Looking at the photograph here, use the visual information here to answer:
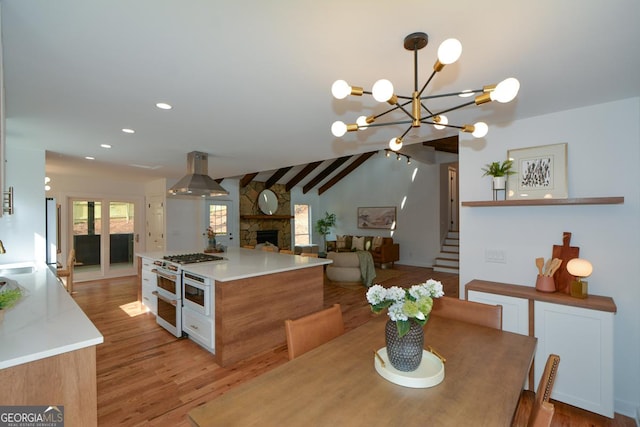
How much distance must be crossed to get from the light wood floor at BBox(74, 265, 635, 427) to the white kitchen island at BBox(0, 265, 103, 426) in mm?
865

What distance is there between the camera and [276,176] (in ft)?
28.8

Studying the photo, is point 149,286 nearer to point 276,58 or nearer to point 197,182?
point 197,182

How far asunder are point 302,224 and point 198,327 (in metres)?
7.50

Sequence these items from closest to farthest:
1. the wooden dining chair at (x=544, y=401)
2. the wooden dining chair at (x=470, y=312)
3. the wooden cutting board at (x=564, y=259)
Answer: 1. the wooden dining chair at (x=544, y=401)
2. the wooden dining chair at (x=470, y=312)
3. the wooden cutting board at (x=564, y=259)

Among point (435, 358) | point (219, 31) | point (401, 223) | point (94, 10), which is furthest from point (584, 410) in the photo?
point (401, 223)

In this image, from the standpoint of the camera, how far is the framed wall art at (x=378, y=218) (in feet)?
29.5

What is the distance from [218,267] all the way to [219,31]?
242 centimetres

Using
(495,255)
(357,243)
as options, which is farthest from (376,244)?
(495,255)

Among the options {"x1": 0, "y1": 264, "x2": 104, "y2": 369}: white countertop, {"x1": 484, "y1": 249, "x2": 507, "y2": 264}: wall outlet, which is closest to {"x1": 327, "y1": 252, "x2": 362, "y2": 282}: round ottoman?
{"x1": 484, "y1": 249, "x2": 507, "y2": 264}: wall outlet

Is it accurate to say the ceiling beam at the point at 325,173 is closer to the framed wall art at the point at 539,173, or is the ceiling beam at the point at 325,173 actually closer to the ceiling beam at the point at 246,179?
the ceiling beam at the point at 246,179

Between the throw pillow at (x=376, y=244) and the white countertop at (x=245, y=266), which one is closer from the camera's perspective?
the white countertop at (x=245, y=266)

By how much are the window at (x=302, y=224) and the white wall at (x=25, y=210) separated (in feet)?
23.3

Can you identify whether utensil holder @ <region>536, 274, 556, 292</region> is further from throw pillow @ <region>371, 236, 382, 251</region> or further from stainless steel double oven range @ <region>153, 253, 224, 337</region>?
throw pillow @ <region>371, 236, 382, 251</region>

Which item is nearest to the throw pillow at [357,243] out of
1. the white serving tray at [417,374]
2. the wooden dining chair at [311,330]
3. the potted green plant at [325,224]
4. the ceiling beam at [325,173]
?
the potted green plant at [325,224]
